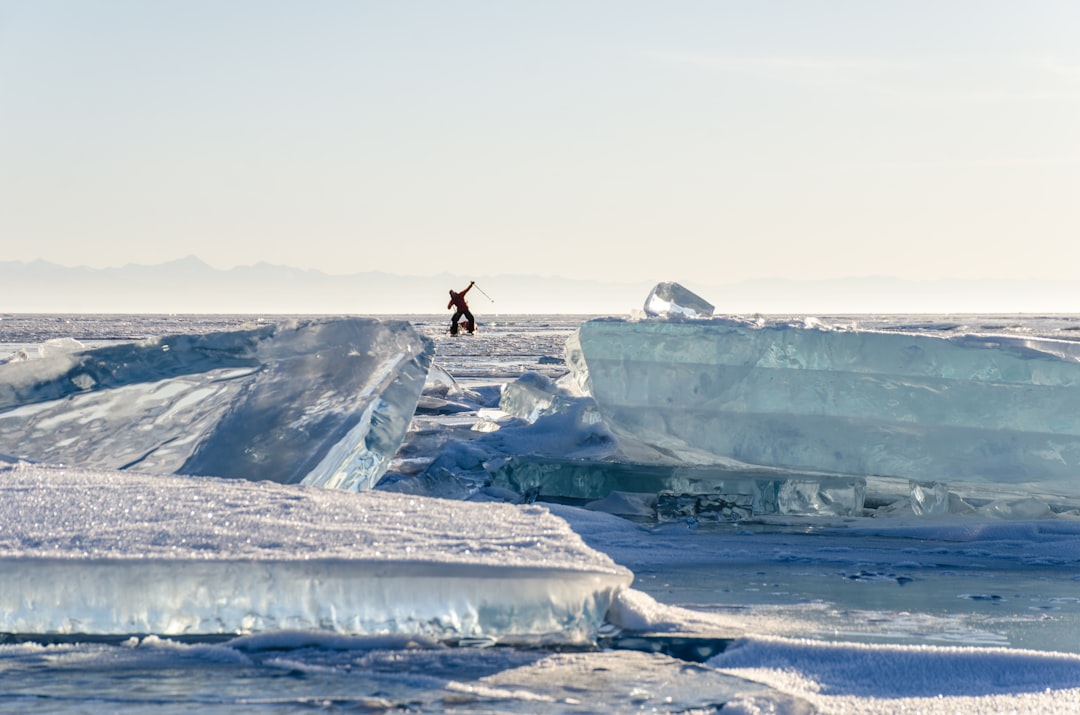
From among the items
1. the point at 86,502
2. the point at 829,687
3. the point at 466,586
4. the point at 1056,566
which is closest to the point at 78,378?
the point at 86,502

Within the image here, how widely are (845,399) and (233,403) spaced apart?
9.60ft

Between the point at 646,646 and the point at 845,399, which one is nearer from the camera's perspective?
the point at 646,646

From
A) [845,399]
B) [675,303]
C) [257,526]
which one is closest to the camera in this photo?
[257,526]

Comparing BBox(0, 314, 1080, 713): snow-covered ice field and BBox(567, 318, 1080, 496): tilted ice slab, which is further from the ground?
BBox(567, 318, 1080, 496): tilted ice slab

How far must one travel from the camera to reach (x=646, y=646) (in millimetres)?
2941

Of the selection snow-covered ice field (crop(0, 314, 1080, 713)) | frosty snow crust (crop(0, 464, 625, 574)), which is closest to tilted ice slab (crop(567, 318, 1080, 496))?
snow-covered ice field (crop(0, 314, 1080, 713))

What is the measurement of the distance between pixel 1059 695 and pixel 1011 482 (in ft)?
9.87

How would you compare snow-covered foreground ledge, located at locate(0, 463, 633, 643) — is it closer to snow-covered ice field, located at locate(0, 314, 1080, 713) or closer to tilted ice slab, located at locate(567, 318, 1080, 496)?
snow-covered ice field, located at locate(0, 314, 1080, 713)

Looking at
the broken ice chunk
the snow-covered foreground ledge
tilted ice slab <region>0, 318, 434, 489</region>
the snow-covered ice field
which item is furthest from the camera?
the broken ice chunk

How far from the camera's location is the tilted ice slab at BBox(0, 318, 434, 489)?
4.71 m

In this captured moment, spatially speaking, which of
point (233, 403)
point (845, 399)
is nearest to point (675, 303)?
point (845, 399)

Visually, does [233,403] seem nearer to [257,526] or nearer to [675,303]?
[257,526]

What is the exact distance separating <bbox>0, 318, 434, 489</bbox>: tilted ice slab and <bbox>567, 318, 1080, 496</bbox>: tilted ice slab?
1.40 m

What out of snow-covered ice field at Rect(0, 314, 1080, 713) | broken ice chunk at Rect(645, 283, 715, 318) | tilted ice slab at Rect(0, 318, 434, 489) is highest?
broken ice chunk at Rect(645, 283, 715, 318)
